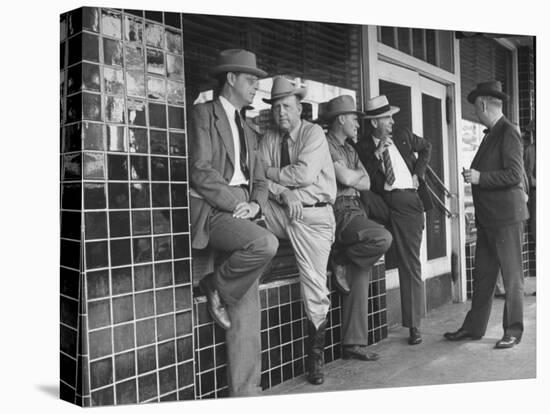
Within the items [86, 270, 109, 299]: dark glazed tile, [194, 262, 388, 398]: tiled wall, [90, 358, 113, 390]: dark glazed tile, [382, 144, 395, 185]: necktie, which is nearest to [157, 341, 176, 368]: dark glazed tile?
[194, 262, 388, 398]: tiled wall

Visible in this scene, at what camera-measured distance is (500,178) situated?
19.0 ft

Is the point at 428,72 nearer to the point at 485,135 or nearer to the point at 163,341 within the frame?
the point at 485,135

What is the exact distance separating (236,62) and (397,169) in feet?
4.76

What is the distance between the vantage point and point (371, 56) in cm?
547

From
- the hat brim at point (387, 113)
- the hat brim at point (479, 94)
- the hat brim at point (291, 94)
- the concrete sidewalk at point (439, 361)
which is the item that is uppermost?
the hat brim at point (479, 94)

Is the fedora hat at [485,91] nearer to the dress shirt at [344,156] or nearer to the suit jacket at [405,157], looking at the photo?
the suit jacket at [405,157]

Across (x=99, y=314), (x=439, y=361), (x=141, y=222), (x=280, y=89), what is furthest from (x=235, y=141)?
(x=439, y=361)

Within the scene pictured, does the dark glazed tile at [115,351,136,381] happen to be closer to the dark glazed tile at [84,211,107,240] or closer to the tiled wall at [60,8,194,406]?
the tiled wall at [60,8,194,406]

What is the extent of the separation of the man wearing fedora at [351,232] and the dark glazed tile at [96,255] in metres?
1.59

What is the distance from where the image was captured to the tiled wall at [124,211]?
13.9ft

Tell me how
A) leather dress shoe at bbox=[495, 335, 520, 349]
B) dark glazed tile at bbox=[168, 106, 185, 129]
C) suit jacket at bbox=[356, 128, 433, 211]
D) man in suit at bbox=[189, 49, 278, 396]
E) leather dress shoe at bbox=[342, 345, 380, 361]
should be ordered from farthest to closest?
leather dress shoe at bbox=[495, 335, 520, 349] < suit jacket at bbox=[356, 128, 433, 211] < leather dress shoe at bbox=[342, 345, 380, 361] < man in suit at bbox=[189, 49, 278, 396] < dark glazed tile at bbox=[168, 106, 185, 129]

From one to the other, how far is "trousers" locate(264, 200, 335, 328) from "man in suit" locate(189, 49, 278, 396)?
16cm

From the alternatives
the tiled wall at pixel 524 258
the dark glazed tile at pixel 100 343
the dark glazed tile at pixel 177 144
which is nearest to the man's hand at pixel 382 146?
the tiled wall at pixel 524 258

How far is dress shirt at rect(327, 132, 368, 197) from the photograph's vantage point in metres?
5.20
